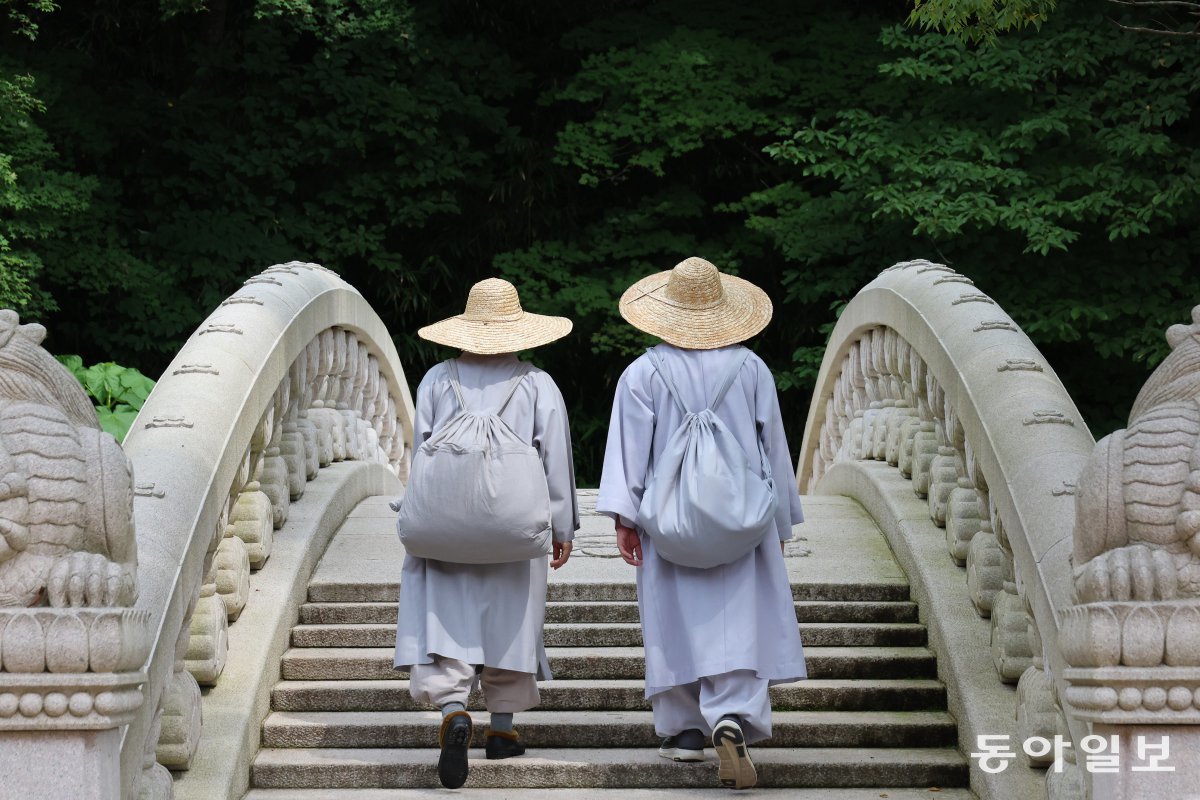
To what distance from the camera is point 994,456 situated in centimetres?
468

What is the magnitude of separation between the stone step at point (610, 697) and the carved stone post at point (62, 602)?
4.96ft

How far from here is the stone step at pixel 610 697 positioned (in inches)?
196

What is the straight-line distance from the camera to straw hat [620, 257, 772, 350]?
485 cm

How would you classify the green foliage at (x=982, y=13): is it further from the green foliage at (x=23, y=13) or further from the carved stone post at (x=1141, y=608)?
the green foliage at (x=23, y=13)

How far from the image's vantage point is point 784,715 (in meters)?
4.94

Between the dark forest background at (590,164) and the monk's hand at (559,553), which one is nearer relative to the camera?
the monk's hand at (559,553)

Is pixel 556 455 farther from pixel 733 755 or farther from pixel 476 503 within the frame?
pixel 733 755

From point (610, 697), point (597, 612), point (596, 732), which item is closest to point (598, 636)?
point (597, 612)

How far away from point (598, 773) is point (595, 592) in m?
1.14

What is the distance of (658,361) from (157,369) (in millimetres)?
9815

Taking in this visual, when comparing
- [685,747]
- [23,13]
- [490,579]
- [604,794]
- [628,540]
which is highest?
[23,13]

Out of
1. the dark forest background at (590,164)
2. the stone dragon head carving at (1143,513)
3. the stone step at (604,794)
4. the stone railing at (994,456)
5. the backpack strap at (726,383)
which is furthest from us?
the dark forest background at (590,164)

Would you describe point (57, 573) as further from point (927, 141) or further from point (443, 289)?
point (443, 289)

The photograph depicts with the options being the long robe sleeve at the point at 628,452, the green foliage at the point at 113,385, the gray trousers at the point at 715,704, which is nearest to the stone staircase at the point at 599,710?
the gray trousers at the point at 715,704
